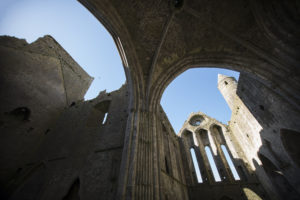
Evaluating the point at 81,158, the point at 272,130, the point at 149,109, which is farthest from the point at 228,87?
the point at 81,158

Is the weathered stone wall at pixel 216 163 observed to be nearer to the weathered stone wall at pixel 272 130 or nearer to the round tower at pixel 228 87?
the weathered stone wall at pixel 272 130

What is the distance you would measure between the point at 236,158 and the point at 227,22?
998cm

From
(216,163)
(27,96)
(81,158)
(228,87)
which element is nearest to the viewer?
(81,158)

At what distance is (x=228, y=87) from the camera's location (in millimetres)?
11508

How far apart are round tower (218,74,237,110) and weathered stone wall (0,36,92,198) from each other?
13490 mm

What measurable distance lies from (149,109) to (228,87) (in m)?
9.38

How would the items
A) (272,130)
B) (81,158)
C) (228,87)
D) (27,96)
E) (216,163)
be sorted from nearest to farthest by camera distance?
(272,130)
(81,158)
(27,96)
(216,163)
(228,87)

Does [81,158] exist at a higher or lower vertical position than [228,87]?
lower

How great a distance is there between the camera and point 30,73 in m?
8.88

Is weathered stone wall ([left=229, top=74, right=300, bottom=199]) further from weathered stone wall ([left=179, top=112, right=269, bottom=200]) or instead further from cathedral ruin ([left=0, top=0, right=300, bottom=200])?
weathered stone wall ([left=179, top=112, right=269, bottom=200])

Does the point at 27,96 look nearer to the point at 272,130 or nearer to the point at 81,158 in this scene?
the point at 81,158

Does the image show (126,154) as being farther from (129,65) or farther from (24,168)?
(24,168)

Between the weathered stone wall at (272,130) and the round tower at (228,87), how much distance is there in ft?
10.6

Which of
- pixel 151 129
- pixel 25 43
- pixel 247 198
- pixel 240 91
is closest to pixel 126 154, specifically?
pixel 151 129
